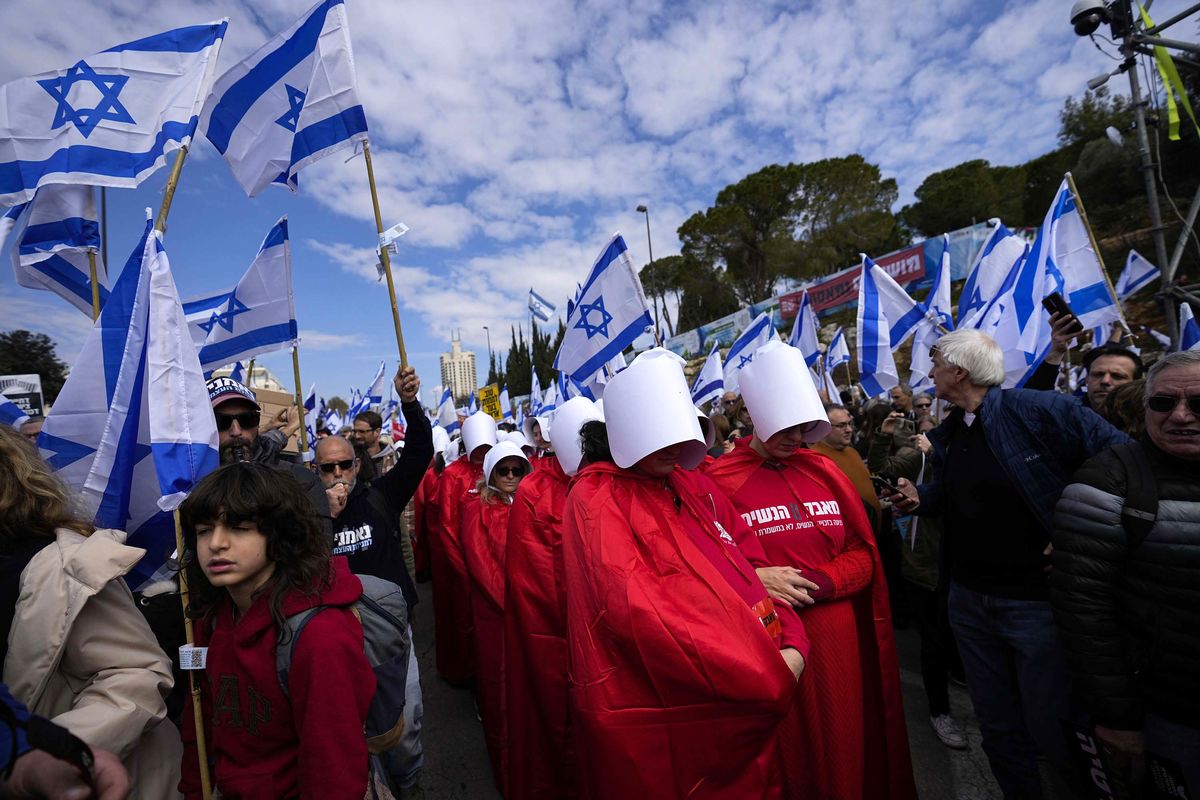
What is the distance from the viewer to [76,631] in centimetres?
154

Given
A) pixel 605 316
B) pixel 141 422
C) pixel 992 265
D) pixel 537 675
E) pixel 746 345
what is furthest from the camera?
pixel 746 345

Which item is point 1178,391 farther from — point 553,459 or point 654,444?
point 553,459

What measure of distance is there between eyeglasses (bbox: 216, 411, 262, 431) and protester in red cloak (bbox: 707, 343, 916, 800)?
2.41 meters

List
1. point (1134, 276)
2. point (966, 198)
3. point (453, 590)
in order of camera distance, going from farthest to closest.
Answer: point (966, 198) → point (1134, 276) → point (453, 590)

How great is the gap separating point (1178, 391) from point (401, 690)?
2658mm

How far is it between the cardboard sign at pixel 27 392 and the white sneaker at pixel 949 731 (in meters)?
12.8

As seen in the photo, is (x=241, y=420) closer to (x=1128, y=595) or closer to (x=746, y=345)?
(x=1128, y=595)

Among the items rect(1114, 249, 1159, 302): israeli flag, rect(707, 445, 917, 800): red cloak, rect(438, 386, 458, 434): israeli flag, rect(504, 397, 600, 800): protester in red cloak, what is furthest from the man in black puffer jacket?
rect(438, 386, 458, 434): israeli flag

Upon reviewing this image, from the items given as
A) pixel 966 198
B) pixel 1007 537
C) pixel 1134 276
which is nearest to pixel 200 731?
pixel 1007 537

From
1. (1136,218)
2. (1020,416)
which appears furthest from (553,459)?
(1136,218)

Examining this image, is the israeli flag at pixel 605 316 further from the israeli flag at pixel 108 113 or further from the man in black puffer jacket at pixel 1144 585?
the man in black puffer jacket at pixel 1144 585

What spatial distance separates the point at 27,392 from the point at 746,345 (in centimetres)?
1227

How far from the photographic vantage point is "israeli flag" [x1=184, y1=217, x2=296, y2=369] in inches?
167

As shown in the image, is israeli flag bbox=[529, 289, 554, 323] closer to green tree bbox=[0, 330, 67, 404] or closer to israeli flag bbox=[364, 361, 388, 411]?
israeli flag bbox=[364, 361, 388, 411]
